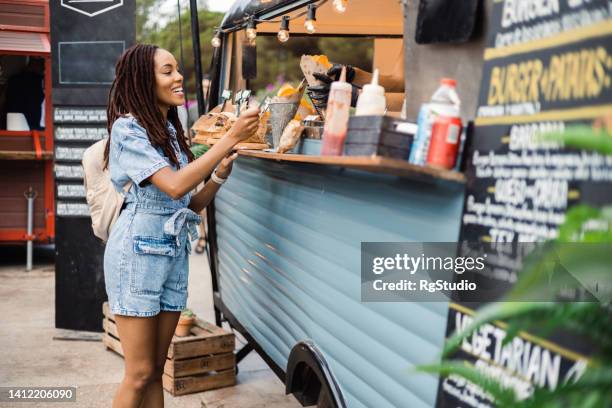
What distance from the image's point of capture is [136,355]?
3369 mm

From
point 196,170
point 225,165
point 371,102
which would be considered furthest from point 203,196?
point 371,102

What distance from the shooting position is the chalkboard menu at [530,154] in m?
1.63

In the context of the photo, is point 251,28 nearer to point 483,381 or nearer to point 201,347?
point 201,347

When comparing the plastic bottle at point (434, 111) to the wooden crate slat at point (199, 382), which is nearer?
the plastic bottle at point (434, 111)

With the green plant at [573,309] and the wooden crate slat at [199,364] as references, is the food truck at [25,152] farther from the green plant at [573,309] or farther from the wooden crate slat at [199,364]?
the green plant at [573,309]

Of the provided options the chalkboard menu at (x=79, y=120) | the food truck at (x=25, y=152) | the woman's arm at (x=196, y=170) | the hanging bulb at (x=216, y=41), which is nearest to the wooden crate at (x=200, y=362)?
the chalkboard menu at (x=79, y=120)

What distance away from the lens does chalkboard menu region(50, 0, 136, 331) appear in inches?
237

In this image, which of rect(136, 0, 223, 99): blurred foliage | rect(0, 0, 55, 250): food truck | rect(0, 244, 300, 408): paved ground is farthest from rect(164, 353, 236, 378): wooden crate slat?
rect(136, 0, 223, 99): blurred foliage

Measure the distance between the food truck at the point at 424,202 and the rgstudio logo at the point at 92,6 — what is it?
6.80 ft

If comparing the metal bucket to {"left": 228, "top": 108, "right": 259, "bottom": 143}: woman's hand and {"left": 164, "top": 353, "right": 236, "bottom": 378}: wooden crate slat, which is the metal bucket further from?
{"left": 164, "top": 353, "right": 236, "bottom": 378}: wooden crate slat

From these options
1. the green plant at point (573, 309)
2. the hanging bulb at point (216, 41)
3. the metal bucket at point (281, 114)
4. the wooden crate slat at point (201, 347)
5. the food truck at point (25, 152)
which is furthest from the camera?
the food truck at point (25, 152)

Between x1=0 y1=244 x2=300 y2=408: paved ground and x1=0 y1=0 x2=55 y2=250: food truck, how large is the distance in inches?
50.1

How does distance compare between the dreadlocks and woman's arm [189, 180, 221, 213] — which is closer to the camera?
the dreadlocks

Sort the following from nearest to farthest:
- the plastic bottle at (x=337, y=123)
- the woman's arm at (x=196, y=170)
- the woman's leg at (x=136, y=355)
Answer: the plastic bottle at (x=337, y=123)
the woman's arm at (x=196, y=170)
the woman's leg at (x=136, y=355)
